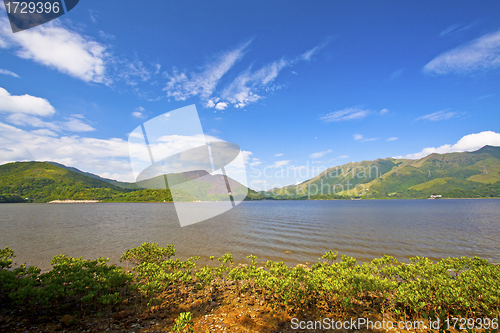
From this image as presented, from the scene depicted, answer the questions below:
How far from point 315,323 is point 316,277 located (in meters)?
2.02

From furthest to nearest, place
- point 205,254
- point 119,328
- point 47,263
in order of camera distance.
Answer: point 205,254, point 47,263, point 119,328

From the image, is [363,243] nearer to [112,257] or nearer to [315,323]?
[315,323]

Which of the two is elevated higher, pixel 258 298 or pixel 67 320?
pixel 67 320

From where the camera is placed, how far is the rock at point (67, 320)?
844cm

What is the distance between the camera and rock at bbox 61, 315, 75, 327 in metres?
8.44

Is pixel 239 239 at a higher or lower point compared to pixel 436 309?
lower

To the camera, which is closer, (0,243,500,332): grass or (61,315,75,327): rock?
(61,315,75,327): rock

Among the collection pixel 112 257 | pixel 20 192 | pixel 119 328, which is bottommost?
pixel 112 257

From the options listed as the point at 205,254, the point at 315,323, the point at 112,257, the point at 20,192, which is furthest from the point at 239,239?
the point at 20,192

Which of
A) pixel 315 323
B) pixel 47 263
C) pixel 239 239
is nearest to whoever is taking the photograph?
pixel 315 323

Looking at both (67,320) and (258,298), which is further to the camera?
(258,298)

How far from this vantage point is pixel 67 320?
335 inches

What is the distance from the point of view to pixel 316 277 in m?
10.7

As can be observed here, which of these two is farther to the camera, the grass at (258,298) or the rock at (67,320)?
the grass at (258,298)
